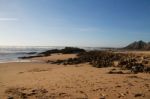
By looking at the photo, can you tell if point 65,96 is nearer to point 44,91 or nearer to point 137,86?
point 44,91

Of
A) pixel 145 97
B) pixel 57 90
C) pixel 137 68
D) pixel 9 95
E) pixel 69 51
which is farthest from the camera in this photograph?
pixel 69 51

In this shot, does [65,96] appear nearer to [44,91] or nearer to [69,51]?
[44,91]

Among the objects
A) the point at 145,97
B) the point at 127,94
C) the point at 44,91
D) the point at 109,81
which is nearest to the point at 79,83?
the point at 109,81

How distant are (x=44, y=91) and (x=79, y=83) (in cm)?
197

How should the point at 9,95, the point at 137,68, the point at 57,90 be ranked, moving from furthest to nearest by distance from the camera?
1. the point at 137,68
2. the point at 57,90
3. the point at 9,95

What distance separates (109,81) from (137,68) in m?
3.93

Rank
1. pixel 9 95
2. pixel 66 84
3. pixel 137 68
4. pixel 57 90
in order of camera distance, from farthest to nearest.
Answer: pixel 137 68, pixel 66 84, pixel 57 90, pixel 9 95

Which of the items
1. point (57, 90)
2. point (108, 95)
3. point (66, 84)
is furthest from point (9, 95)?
point (108, 95)

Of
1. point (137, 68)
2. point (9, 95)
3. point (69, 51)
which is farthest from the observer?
point (69, 51)

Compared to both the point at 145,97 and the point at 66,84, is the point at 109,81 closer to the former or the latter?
the point at 66,84

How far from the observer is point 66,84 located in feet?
30.8

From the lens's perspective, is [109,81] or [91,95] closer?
[91,95]

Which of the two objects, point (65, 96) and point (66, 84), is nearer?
point (65, 96)

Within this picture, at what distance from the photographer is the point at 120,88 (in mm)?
8383
